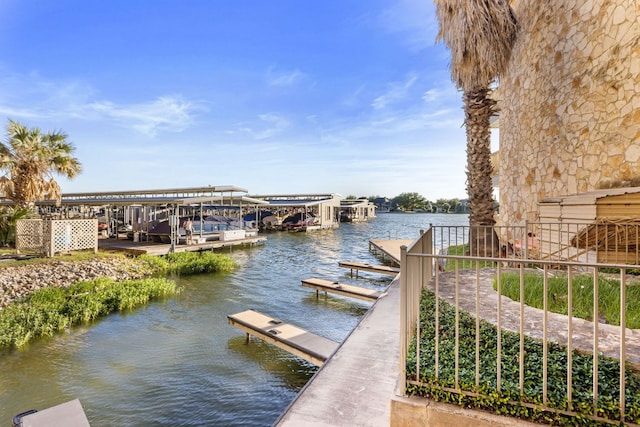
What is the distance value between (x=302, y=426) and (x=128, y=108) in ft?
69.0

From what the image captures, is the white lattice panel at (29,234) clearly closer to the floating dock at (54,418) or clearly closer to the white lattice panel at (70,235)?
the white lattice panel at (70,235)

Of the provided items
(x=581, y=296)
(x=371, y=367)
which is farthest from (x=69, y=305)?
(x=581, y=296)

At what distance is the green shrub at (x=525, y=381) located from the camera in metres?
2.00

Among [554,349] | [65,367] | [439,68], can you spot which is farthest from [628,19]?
[65,367]

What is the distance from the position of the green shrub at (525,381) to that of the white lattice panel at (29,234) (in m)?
15.6

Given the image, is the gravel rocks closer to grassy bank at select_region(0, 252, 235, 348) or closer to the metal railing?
grassy bank at select_region(0, 252, 235, 348)

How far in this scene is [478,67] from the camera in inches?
407

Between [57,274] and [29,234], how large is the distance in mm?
4354

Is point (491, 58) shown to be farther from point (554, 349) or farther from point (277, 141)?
point (277, 141)

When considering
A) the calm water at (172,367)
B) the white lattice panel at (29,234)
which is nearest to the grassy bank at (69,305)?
the calm water at (172,367)

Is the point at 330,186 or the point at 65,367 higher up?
the point at 330,186

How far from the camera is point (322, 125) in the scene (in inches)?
1184

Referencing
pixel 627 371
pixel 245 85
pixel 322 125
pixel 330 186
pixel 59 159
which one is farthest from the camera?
pixel 330 186

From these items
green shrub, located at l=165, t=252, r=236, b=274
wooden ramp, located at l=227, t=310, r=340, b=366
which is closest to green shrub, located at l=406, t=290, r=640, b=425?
wooden ramp, located at l=227, t=310, r=340, b=366
